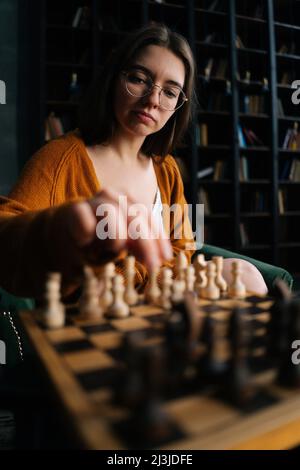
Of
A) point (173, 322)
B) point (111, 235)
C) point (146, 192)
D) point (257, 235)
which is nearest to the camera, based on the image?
point (173, 322)

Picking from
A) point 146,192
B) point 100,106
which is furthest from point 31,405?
point 100,106

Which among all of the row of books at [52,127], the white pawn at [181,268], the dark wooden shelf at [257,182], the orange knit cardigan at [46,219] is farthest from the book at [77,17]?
the white pawn at [181,268]

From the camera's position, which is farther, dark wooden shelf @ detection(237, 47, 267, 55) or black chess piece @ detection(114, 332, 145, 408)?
dark wooden shelf @ detection(237, 47, 267, 55)

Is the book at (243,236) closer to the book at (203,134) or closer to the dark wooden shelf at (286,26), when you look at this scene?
the book at (203,134)

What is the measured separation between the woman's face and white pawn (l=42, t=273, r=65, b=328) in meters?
0.71

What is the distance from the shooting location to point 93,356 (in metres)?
0.61

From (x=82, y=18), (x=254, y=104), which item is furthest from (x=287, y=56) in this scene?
(x=82, y=18)

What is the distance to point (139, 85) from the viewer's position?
4.08ft

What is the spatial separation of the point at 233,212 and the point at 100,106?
2.76m

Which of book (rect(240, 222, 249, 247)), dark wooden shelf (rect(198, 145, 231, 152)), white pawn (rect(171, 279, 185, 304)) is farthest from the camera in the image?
book (rect(240, 222, 249, 247))

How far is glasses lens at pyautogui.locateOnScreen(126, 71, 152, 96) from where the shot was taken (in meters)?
1.24

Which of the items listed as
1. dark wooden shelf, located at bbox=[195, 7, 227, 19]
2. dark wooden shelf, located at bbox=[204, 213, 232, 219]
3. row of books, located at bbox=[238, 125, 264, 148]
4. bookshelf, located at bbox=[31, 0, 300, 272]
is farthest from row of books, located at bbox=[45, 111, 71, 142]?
row of books, located at bbox=[238, 125, 264, 148]

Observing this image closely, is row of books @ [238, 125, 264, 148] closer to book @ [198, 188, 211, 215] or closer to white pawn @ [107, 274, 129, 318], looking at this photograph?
book @ [198, 188, 211, 215]
